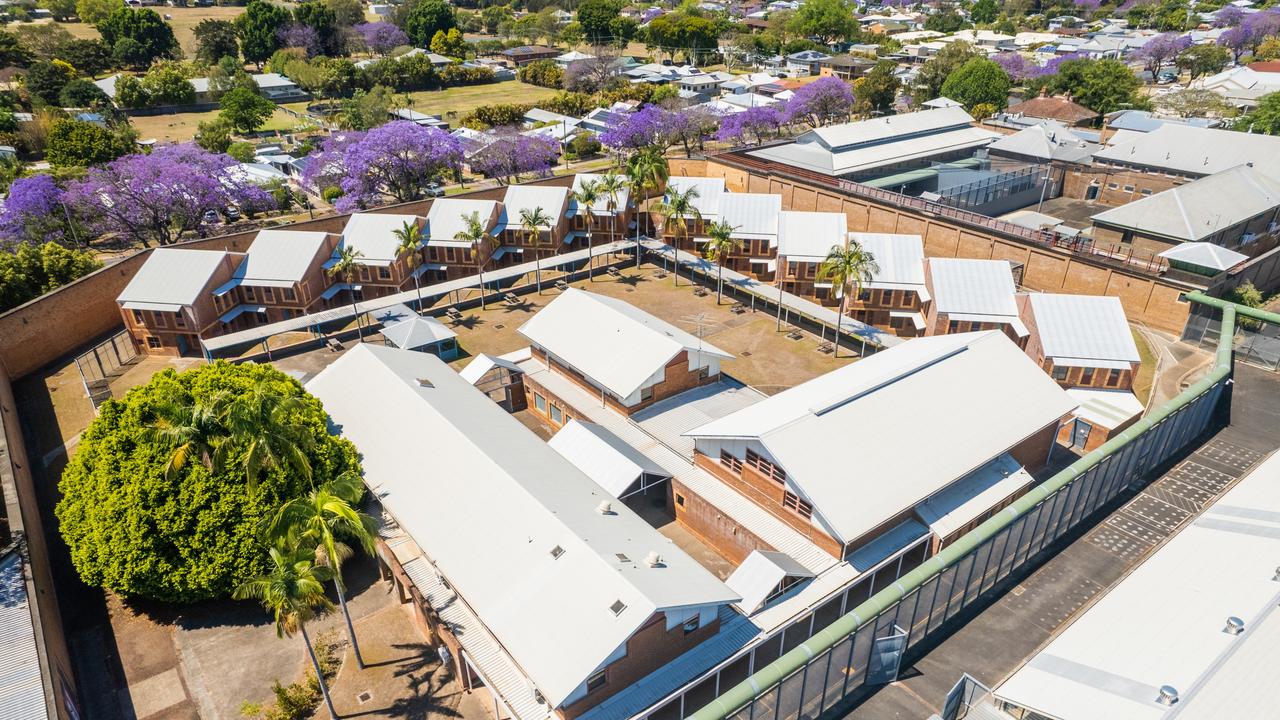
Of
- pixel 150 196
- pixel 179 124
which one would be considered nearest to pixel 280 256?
pixel 150 196

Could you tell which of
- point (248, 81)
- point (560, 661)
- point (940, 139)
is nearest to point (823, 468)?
point (560, 661)

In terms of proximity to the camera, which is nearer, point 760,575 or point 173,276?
point 760,575

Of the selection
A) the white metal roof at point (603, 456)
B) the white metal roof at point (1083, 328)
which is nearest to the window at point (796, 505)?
the white metal roof at point (603, 456)

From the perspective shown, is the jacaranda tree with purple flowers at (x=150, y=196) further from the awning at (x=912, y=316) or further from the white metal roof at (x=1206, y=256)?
the white metal roof at (x=1206, y=256)

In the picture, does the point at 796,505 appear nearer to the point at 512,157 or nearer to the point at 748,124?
the point at 512,157

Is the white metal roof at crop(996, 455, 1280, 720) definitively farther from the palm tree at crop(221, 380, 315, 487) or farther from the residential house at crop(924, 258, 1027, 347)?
the palm tree at crop(221, 380, 315, 487)

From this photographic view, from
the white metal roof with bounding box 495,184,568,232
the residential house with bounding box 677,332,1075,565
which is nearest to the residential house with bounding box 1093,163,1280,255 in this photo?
the residential house with bounding box 677,332,1075,565

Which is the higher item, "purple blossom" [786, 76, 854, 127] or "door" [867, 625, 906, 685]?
"purple blossom" [786, 76, 854, 127]
